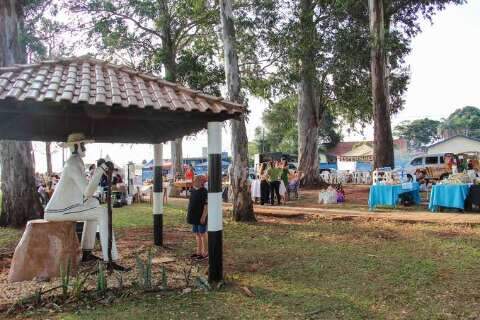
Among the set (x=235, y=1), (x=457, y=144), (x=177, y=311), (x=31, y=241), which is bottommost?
(x=177, y=311)

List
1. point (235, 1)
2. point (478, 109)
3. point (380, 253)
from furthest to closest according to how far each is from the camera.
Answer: point (478, 109) → point (235, 1) → point (380, 253)

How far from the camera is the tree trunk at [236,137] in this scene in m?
12.7

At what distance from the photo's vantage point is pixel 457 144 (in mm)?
54281

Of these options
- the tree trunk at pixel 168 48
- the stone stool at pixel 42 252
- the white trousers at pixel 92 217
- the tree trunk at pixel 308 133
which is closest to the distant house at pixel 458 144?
the tree trunk at pixel 308 133

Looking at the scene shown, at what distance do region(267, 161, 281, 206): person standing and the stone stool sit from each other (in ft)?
36.2

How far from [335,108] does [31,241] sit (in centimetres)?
2396

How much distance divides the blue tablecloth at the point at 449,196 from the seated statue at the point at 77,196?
998 cm

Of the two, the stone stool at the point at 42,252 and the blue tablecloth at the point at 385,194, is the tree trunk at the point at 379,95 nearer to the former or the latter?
the blue tablecloth at the point at 385,194

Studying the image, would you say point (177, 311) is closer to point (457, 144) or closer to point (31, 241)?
point (31, 241)

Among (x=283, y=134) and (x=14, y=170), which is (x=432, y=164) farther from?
(x=283, y=134)

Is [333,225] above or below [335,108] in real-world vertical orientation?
below

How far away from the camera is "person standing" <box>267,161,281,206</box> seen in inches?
683

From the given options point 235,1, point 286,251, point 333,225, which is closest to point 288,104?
point 235,1

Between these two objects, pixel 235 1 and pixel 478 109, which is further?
pixel 478 109
